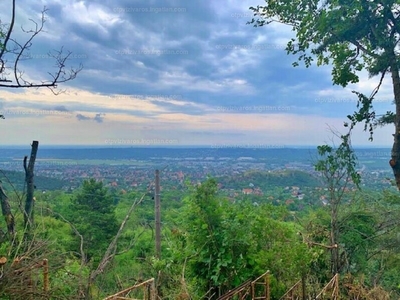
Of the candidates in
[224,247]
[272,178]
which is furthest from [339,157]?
[272,178]

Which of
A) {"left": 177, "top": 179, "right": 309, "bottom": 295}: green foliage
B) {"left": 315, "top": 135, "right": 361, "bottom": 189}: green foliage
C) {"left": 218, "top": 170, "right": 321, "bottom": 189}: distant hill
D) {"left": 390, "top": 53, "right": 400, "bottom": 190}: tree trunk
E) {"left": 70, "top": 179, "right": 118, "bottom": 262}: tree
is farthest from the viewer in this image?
{"left": 218, "top": 170, "right": 321, "bottom": 189}: distant hill

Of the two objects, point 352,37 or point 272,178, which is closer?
point 352,37

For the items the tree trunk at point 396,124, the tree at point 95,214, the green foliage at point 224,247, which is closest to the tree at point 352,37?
the tree trunk at point 396,124

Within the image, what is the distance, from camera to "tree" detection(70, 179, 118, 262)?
544 inches

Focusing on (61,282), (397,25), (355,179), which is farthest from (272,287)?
(397,25)

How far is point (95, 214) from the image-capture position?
1447cm

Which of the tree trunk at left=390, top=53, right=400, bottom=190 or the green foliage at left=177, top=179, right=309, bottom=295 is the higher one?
the tree trunk at left=390, top=53, right=400, bottom=190

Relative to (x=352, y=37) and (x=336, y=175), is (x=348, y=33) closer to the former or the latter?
(x=352, y=37)

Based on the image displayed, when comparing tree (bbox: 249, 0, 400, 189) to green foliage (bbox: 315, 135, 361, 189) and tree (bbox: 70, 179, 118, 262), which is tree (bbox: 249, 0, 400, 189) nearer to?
green foliage (bbox: 315, 135, 361, 189)

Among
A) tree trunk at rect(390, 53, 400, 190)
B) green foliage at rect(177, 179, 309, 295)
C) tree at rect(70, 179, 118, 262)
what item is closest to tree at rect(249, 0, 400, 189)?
tree trunk at rect(390, 53, 400, 190)

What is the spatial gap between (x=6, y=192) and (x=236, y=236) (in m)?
4.64

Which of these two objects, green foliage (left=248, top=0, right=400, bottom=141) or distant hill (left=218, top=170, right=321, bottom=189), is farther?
distant hill (left=218, top=170, right=321, bottom=189)

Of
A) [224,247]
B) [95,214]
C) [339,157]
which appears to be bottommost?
[95,214]

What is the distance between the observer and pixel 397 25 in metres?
5.55
